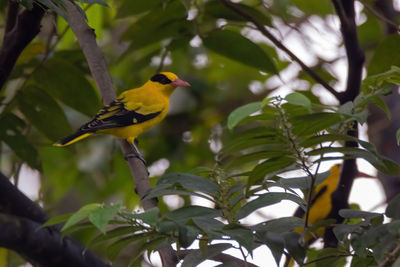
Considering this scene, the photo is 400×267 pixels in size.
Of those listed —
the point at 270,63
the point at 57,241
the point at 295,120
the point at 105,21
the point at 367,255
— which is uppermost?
the point at 105,21

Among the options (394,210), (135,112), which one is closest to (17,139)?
(135,112)

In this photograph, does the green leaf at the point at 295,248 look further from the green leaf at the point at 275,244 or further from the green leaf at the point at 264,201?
the green leaf at the point at 264,201

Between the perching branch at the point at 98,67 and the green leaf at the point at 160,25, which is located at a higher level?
the green leaf at the point at 160,25

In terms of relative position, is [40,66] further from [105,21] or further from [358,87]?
[105,21]

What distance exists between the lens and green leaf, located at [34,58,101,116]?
232 centimetres

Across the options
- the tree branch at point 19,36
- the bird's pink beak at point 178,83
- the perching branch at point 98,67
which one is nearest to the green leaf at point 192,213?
the perching branch at point 98,67

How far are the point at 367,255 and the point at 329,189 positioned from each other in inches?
132

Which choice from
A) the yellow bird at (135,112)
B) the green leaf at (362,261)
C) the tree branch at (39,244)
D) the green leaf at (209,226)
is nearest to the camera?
the green leaf at (209,226)

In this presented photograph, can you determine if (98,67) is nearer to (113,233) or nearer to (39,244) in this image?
(39,244)

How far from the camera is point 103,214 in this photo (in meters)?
1.02

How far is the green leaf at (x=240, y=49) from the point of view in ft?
7.47

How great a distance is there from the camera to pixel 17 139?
2262mm

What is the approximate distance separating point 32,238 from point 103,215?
58 centimetres

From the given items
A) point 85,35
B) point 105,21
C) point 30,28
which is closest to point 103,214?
point 30,28
